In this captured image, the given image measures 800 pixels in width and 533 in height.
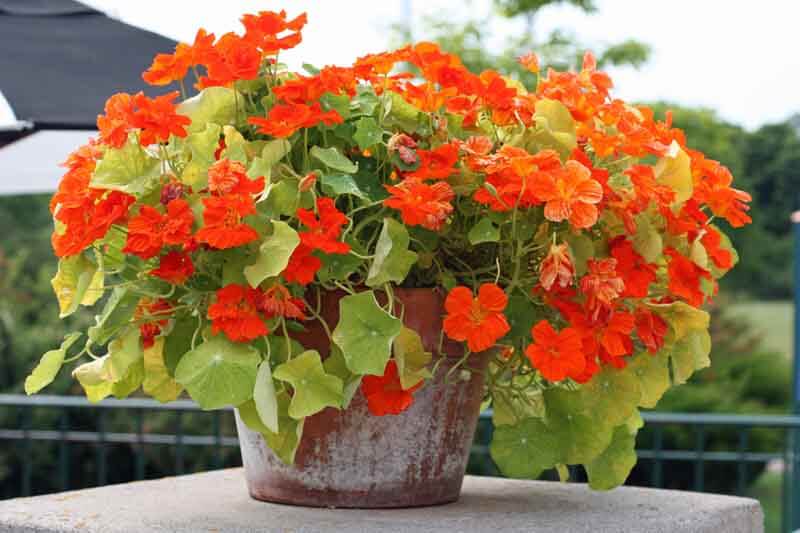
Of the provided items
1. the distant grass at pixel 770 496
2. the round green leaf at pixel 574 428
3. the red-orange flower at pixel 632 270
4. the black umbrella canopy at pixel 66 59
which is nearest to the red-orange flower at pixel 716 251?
the red-orange flower at pixel 632 270

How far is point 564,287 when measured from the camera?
3.73ft

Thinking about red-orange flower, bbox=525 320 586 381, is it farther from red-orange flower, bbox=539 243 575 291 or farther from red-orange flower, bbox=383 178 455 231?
red-orange flower, bbox=383 178 455 231

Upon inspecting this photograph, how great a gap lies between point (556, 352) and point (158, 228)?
16.9 inches

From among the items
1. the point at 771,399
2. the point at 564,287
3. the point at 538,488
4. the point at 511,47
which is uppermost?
the point at 511,47

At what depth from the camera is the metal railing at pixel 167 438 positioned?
3668 millimetres

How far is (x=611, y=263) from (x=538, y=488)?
54 cm

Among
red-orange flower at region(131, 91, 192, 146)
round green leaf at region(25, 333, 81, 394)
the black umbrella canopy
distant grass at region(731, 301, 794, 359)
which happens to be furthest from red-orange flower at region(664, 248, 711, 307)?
distant grass at region(731, 301, 794, 359)

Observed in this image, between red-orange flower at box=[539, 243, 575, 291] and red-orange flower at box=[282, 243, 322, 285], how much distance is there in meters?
0.23

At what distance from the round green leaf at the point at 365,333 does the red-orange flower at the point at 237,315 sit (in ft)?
0.27

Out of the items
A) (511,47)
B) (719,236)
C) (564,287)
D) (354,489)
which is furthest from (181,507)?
(511,47)

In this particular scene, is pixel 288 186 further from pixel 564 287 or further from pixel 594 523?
pixel 594 523

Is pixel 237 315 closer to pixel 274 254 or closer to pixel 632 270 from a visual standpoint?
pixel 274 254

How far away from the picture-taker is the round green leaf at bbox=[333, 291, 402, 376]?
1096mm

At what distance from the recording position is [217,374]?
3.53ft
